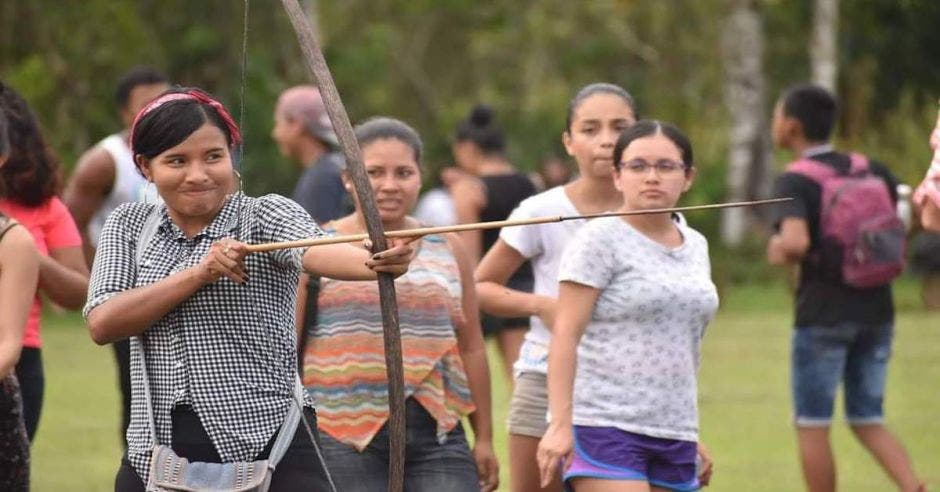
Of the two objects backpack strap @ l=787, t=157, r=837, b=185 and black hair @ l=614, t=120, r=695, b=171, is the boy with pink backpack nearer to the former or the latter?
backpack strap @ l=787, t=157, r=837, b=185

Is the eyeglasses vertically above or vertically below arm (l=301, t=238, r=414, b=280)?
above

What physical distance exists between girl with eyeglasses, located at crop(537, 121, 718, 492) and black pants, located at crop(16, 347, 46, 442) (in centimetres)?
193

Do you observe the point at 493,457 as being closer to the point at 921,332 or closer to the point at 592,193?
the point at 592,193

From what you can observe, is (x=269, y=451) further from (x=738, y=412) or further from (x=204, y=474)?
(x=738, y=412)

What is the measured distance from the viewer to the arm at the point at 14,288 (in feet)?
16.6

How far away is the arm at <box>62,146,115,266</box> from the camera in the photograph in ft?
28.3

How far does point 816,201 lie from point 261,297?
426 centimetres

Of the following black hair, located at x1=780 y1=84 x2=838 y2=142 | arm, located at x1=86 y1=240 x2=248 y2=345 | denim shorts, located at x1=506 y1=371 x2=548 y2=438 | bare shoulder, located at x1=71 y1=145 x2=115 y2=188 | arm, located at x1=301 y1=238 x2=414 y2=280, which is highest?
black hair, located at x1=780 y1=84 x2=838 y2=142

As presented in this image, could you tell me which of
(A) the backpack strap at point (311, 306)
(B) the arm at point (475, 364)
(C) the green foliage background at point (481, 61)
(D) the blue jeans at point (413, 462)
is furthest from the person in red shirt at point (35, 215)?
(C) the green foliage background at point (481, 61)

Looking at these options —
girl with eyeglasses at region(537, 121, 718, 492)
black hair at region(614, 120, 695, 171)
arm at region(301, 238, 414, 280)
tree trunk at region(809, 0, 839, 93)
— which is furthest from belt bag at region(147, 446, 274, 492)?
tree trunk at region(809, 0, 839, 93)

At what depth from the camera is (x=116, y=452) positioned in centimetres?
1102

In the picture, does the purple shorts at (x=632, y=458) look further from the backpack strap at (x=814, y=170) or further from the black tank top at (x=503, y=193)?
the black tank top at (x=503, y=193)

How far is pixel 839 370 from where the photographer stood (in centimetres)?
830

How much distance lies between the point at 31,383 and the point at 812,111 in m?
3.88
